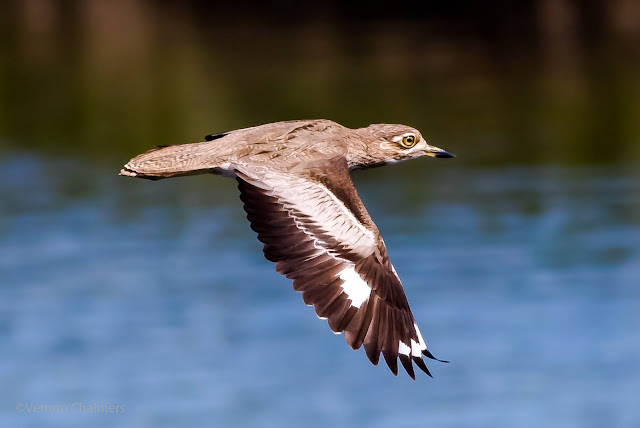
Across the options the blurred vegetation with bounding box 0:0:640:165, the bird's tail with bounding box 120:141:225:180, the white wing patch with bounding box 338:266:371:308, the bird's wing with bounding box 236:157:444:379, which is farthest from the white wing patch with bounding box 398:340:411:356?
the blurred vegetation with bounding box 0:0:640:165

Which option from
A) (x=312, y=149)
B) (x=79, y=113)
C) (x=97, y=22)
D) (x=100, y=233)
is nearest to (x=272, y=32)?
(x=97, y=22)

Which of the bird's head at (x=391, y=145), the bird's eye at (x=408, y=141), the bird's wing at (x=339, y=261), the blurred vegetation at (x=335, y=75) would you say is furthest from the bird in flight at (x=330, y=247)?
the blurred vegetation at (x=335, y=75)

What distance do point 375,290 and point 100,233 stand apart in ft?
52.0

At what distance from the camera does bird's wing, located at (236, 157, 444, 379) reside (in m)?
7.41

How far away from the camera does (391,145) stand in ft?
29.1

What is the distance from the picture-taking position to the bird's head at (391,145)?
8.77 m

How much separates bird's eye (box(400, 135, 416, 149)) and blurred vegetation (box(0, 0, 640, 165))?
15897 mm

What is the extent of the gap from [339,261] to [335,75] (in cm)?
2455

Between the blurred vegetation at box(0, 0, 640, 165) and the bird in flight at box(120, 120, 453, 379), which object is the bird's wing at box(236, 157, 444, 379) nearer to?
the bird in flight at box(120, 120, 453, 379)

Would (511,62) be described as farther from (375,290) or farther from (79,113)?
(375,290)

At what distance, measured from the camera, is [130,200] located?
24422mm

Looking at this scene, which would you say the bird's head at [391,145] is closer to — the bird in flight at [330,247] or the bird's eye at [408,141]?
the bird's eye at [408,141]

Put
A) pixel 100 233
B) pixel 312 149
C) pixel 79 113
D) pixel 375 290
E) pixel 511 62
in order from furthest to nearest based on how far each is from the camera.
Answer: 1. pixel 511 62
2. pixel 79 113
3. pixel 100 233
4. pixel 312 149
5. pixel 375 290

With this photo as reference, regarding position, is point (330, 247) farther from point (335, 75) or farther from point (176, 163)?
point (335, 75)
